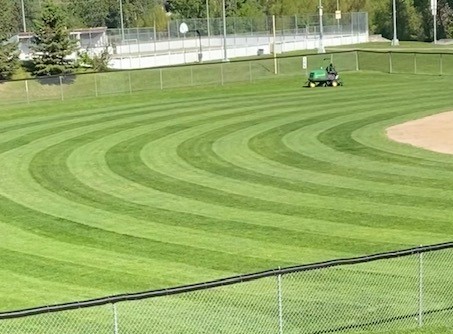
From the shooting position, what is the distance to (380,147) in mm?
35031

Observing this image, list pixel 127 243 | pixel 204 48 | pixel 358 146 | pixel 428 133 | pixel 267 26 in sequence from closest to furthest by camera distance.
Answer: pixel 127 243 → pixel 358 146 → pixel 428 133 → pixel 204 48 → pixel 267 26

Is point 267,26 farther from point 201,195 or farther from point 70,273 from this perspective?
point 70,273

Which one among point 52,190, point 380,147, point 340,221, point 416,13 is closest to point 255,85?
point 380,147

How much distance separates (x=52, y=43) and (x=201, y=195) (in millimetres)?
52978

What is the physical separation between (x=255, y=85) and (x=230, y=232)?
43.7m

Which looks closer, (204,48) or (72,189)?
(72,189)

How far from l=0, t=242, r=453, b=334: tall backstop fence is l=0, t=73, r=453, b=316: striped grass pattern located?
1.99 metres

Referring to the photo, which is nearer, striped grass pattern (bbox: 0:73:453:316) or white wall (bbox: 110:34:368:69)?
striped grass pattern (bbox: 0:73:453:316)

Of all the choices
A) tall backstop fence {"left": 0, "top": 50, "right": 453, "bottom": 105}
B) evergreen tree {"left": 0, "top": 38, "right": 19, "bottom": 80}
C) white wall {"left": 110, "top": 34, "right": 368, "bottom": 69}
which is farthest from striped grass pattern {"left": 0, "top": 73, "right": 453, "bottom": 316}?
white wall {"left": 110, "top": 34, "right": 368, "bottom": 69}

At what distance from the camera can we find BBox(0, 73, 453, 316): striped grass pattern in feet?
65.6

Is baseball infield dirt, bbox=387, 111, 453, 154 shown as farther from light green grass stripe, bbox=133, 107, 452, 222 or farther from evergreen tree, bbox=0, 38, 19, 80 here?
evergreen tree, bbox=0, 38, 19, 80

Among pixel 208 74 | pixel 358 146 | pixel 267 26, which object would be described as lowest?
pixel 358 146

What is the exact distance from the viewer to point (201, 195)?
2714cm

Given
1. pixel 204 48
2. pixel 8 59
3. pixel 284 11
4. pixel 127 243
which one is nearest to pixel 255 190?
pixel 127 243
